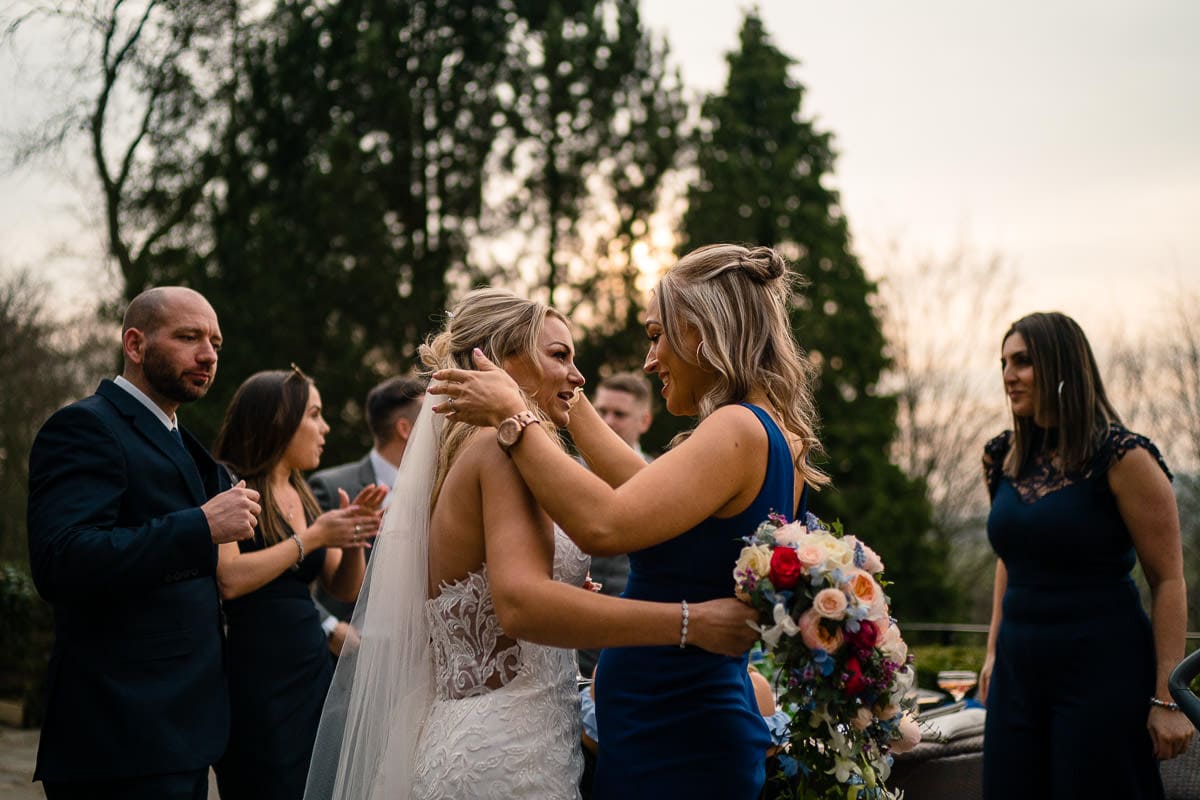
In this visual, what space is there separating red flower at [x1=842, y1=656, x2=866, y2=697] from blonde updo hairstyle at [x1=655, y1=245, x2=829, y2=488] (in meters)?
0.61

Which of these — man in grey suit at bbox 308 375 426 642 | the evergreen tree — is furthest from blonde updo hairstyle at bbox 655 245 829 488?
the evergreen tree

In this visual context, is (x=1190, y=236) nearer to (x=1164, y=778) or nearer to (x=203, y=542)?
(x=1164, y=778)

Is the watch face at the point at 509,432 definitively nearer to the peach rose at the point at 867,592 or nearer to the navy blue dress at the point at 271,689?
the peach rose at the point at 867,592

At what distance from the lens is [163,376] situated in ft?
11.1

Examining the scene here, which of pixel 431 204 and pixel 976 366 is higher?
pixel 431 204

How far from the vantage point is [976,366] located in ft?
68.5

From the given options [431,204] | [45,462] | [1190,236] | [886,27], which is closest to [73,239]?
[431,204]

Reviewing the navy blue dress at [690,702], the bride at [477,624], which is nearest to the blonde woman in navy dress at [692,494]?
the navy blue dress at [690,702]

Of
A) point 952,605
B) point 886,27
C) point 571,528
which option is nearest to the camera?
point 571,528

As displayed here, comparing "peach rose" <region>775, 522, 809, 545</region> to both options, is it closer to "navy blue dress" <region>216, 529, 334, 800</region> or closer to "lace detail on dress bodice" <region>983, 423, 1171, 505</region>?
"lace detail on dress bodice" <region>983, 423, 1171, 505</region>

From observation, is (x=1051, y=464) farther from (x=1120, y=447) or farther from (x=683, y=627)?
(x=683, y=627)

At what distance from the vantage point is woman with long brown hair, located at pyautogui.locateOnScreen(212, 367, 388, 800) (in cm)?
394

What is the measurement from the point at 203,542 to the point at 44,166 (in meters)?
12.2

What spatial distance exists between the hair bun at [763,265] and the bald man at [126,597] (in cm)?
173
